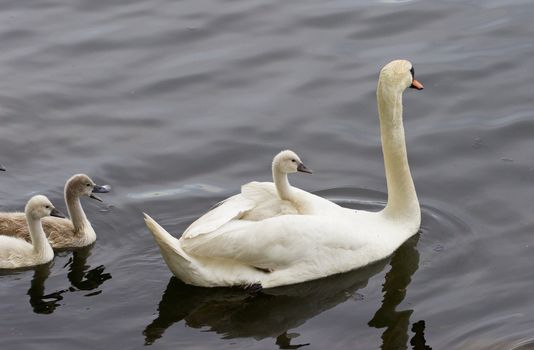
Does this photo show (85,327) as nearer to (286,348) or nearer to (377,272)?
(286,348)

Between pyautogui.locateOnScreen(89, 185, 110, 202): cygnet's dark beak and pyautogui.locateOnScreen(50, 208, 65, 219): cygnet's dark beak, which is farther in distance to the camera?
pyautogui.locateOnScreen(89, 185, 110, 202): cygnet's dark beak

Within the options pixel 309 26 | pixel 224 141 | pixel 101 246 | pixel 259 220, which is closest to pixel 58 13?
pixel 309 26

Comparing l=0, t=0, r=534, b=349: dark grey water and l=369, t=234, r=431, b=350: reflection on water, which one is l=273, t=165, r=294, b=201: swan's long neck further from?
l=369, t=234, r=431, b=350: reflection on water

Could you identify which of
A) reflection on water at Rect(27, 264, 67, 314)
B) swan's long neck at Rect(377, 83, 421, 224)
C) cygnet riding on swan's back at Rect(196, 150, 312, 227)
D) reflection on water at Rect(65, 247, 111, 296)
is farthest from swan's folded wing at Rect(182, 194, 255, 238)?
A: swan's long neck at Rect(377, 83, 421, 224)

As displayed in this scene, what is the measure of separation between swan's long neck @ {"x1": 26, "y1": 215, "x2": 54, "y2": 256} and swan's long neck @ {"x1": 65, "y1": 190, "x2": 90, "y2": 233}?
1.44 ft

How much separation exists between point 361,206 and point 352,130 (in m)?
1.70

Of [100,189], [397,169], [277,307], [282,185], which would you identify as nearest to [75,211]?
[100,189]

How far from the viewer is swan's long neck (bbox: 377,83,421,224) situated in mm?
11461

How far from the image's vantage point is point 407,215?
11.5m

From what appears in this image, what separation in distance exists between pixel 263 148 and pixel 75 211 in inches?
93.4

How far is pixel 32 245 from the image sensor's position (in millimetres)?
11609

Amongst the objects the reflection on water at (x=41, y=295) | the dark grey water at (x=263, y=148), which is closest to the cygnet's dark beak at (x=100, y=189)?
the dark grey water at (x=263, y=148)

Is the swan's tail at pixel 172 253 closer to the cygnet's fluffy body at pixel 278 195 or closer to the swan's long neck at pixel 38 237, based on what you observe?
the cygnet's fluffy body at pixel 278 195

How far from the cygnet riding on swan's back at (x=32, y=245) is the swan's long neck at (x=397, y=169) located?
317 centimetres
